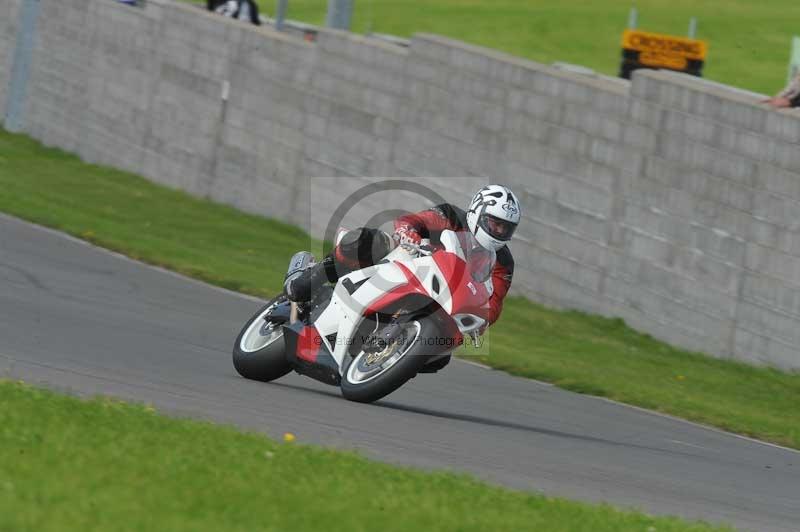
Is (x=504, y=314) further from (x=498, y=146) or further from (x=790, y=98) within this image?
(x=790, y=98)

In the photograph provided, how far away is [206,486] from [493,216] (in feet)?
12.3

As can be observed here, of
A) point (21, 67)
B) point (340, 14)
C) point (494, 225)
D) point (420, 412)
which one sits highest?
point (494, 225)

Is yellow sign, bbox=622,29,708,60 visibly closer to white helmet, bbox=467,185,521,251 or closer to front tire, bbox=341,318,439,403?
white helmet, bbox=467,185,521,251

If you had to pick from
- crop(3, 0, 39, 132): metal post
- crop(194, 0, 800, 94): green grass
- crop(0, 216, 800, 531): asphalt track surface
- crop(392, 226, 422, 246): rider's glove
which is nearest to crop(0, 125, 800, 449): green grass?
crop(0, 216, 800, 531): asphalt track surface

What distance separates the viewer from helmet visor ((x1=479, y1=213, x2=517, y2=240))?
32.2ft

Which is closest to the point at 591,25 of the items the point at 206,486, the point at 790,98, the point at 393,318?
the point at 790,98

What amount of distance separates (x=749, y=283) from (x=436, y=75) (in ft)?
20.1

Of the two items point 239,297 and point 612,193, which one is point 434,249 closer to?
point 239,297

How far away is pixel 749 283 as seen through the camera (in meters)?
16.6

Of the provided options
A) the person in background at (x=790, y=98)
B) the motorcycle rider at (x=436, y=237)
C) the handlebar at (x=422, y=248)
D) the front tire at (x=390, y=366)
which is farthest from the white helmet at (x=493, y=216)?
the person in background at (x=790, y=98)

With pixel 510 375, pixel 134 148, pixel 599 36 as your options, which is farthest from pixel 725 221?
pixel 599 36

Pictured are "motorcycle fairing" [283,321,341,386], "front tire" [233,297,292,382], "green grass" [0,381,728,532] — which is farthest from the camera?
"front tire" [233,297,292,382]

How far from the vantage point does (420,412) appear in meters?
10.7

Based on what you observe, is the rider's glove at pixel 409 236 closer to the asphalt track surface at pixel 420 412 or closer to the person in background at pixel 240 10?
the asphalt track surface at pixel 420 412
